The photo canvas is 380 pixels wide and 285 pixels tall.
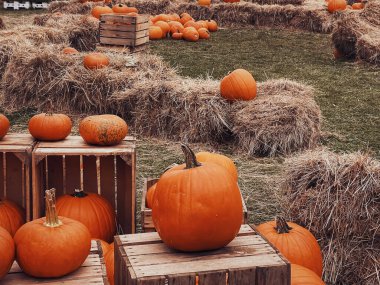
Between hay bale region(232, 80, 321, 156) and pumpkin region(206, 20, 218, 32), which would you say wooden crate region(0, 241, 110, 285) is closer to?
hay bale region(232, 80, 321, 156)

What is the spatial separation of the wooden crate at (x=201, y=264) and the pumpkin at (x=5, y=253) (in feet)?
1.60

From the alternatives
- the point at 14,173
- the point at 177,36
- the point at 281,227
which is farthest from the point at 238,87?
the point at 177,36

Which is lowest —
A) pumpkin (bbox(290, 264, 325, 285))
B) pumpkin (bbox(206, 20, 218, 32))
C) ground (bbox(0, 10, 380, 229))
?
ground (bbox(0, 10, 380, 229))

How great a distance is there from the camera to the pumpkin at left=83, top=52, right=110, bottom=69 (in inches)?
347

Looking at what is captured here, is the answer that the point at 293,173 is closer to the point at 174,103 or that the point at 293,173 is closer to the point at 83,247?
the point at 83,247

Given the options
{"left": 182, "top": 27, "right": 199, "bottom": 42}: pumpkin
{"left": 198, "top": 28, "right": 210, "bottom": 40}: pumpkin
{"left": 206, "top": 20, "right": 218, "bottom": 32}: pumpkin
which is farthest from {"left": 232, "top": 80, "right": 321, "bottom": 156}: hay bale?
{"left": 206, "top": 20, "right": 218, "bottom": 32}: pumpkin

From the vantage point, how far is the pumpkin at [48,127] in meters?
4.75

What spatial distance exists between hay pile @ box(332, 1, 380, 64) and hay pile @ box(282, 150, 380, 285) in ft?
27.6

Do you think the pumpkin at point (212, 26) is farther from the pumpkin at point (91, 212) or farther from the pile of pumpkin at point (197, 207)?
the pile of pumpkin at point (197, 207)

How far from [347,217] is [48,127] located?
6.99ft

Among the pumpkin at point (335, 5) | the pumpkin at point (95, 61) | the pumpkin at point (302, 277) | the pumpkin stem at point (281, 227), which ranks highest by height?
the pumpkin at point (335, 5)

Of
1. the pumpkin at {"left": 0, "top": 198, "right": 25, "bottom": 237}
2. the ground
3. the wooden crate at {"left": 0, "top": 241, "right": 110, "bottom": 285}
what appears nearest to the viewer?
the wooden crate at {"left": 0, "top": 241, "right": 110, "bottom": 285}

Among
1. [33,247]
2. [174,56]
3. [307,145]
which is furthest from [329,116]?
[33,247]

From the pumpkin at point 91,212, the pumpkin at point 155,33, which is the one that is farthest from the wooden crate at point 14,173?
the pumpkin at point 155,33
